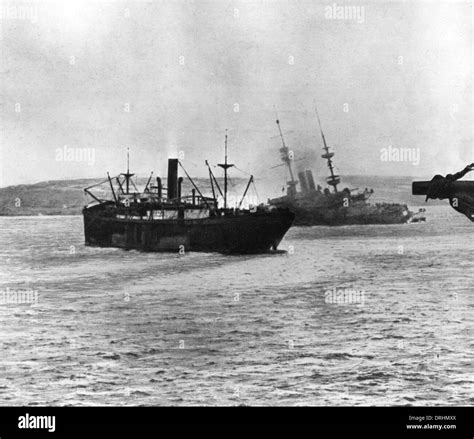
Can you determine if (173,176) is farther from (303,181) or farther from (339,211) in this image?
(339,211)

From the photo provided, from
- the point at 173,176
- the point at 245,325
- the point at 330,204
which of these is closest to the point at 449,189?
the point at 245,325

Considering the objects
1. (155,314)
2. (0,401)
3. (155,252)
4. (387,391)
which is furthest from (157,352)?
(155,252)

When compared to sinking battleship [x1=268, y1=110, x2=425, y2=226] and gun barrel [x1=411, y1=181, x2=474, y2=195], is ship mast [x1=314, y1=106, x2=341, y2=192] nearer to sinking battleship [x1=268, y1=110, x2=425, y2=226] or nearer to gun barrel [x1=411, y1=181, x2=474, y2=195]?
sinking battleship [x1=268, y1=110, x2=425, y2=226]

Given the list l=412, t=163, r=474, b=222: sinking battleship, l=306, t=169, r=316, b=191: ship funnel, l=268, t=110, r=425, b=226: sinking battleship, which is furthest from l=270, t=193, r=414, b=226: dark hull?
l=412, t=163, r=474, b=222: sinking battleship

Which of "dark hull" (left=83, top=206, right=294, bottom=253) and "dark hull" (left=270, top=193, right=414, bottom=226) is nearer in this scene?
"dark hull" (left=270, top=193, right=414, bottom=226)

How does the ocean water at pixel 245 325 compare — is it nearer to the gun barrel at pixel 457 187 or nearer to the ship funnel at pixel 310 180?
the ship funnel at pixel 310 180
